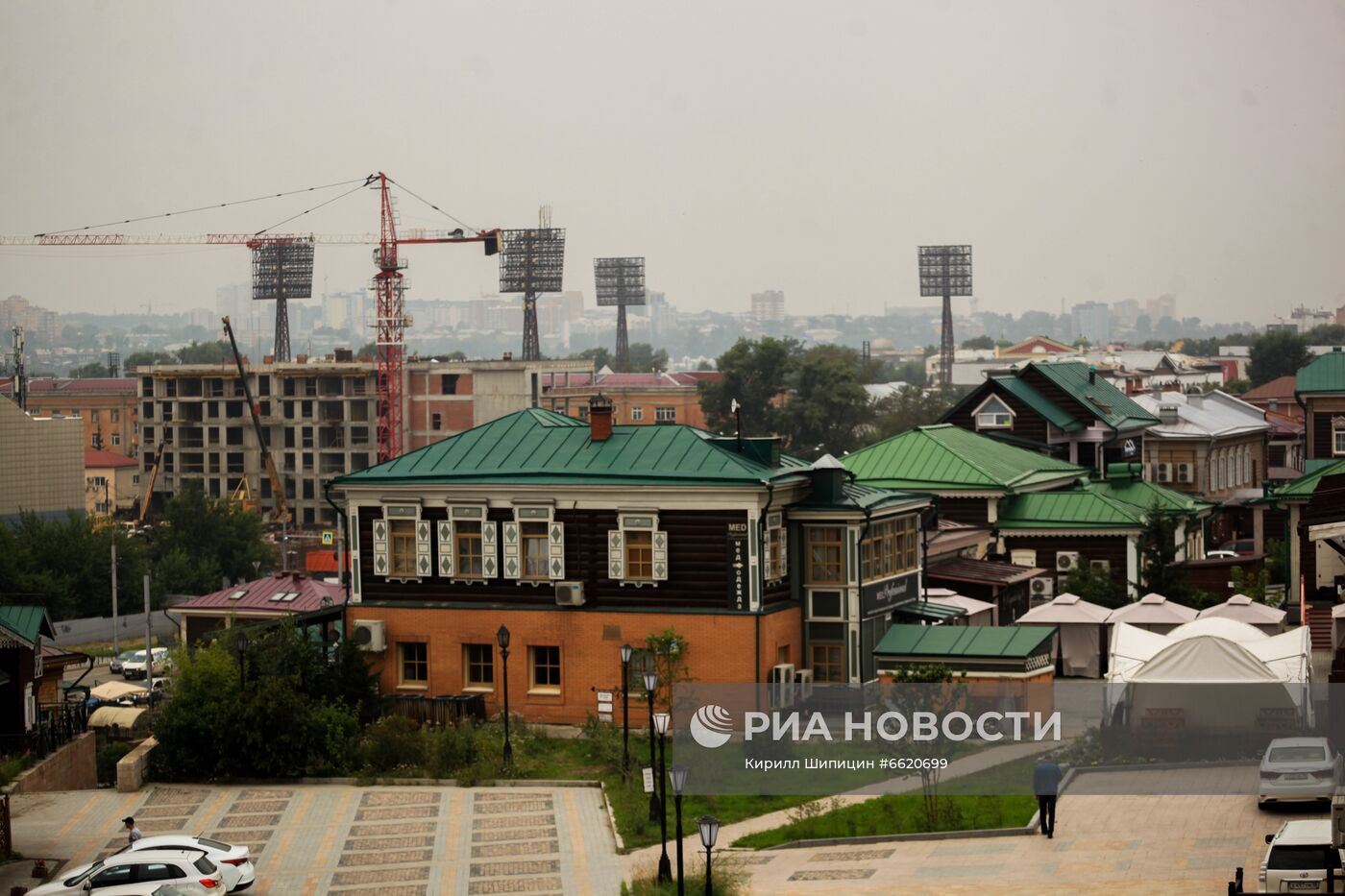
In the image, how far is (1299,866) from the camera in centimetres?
2328

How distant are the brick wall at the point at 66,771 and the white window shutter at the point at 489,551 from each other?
8.39m

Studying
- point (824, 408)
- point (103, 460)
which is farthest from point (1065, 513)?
point (103, 460)

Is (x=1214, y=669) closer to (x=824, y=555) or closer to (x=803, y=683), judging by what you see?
(x=803, y=683)

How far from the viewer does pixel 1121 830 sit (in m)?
28.5

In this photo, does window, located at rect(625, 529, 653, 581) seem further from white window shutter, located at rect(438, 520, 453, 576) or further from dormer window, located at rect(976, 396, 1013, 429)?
dormer window, located at rect(976, 396, 1013, 429)

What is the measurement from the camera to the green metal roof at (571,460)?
38906 mm

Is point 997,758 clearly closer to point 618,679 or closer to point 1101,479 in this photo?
point 618,679

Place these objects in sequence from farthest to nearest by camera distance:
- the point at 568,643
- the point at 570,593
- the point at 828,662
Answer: the point at 828,662, the point at 568,643, the point at 570,593

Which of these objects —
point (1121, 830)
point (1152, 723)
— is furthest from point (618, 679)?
point (1121, 830)

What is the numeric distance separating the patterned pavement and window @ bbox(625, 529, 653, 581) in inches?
236

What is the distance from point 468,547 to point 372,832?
983cm

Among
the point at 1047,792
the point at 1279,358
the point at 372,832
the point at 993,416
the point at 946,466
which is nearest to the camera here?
the point at 1047,792

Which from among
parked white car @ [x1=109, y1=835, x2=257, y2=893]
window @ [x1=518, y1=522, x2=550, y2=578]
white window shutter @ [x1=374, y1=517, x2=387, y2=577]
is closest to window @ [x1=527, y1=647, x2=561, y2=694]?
window @ [x1=518, y1=522, x2=550, y2=578]

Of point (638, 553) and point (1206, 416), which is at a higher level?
point (1206, 416)
